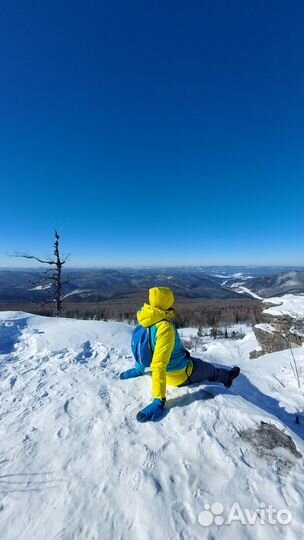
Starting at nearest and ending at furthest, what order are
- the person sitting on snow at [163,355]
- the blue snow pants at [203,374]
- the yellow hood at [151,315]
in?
1. the person sitting on snow at [163,355]
2. the yellow hood at [151,315]
3. the blue snow pants at [203,374]

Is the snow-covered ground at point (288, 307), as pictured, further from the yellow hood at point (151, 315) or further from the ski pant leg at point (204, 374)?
the yellow hood at point (151, 315)

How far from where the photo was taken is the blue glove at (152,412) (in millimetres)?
3301

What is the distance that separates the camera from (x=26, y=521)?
214 cm

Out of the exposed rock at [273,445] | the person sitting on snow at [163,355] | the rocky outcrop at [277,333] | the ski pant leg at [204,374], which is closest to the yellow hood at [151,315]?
the person sitting on snow at [163,355]

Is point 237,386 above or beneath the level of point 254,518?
beneath

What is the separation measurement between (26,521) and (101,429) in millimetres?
1170

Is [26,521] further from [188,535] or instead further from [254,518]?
[254,518]

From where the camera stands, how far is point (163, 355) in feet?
11.6

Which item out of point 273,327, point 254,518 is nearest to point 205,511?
point 254,518

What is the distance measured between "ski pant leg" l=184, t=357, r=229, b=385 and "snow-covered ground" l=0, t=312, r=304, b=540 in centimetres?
18

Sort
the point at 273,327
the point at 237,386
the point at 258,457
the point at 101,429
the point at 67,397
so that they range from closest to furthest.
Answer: the point at 258,457, the point at 101,429, the point at 67,397, the point at 237,386, the point at 273,327

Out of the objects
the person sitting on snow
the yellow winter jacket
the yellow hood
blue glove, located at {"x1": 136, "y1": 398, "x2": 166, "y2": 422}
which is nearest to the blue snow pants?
the person sitting on snow

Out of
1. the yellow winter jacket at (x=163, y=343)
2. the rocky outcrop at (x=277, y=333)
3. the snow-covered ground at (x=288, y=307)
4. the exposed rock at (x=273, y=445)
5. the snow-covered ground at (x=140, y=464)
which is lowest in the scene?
the rocky outcrop at (x=277, y=333)

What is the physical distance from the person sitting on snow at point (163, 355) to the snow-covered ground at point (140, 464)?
0.18m
